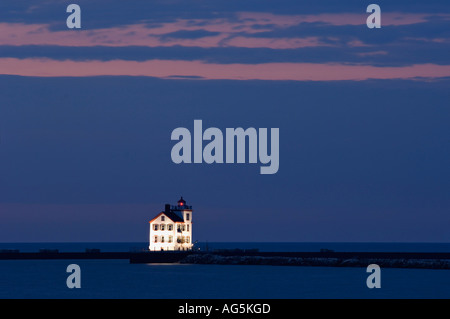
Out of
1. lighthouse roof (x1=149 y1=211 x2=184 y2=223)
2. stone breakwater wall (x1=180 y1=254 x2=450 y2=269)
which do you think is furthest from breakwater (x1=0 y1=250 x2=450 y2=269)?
lighthouse roof (x1=149 y1=211 x2=184 y2=223)

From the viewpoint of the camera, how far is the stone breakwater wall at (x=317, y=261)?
122938 mm

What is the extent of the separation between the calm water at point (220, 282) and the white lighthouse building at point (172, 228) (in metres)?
3.28

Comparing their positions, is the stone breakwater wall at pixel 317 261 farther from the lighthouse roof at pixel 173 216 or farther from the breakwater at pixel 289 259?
the lighthouse roof at pixel 173 216

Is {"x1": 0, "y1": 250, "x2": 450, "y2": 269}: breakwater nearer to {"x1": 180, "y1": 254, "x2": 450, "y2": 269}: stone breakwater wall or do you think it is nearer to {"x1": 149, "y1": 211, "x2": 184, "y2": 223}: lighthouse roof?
{"x1": 180, "y1": 254, "x2": 450, "y2": 269}: stone breakwater wall

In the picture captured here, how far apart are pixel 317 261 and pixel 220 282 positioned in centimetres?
3134

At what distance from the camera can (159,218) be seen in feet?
431

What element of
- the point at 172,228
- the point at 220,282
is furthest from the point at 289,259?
the point at 220,282

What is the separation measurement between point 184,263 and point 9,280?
28.9 meters

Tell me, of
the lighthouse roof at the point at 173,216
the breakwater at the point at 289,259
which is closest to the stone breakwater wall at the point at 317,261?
the breakwater at the point at 289,259

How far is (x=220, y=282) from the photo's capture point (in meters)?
105

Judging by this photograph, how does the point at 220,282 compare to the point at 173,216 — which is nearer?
the point at 220,282

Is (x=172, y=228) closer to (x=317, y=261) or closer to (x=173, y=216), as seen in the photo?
(x=173, y=216)
